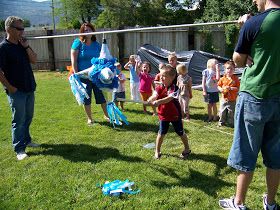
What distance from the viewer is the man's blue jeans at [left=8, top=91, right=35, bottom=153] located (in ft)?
15.3

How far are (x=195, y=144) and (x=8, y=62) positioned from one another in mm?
2906

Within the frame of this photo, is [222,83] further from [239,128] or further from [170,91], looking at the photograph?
[239,128]

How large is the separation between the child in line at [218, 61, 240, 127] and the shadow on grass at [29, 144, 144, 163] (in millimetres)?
2324

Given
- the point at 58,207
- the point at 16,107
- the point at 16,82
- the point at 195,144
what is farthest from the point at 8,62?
the point at 195,144

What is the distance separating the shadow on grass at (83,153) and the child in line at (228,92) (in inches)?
91.5

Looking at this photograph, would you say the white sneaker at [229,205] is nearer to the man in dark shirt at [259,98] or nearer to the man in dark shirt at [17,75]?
the man in dark shirt at [259,98]

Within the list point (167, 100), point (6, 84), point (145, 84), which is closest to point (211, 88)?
point (145, 84)

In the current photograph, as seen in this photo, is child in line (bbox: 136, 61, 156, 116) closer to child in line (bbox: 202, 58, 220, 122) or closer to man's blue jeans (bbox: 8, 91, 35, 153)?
child in line (bbox: 202, 58, 220, 122)

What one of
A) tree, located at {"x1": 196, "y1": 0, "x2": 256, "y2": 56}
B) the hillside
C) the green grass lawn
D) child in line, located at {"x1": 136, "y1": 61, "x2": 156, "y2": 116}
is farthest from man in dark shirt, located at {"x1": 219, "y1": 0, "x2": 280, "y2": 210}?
the hillside

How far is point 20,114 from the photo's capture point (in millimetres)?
4715

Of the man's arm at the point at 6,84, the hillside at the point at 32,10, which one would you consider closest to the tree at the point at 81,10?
the hillside at the point at 32,10

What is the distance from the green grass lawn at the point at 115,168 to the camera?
3.53 metres

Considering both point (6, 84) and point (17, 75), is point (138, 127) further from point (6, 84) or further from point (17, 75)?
point (6, 84)

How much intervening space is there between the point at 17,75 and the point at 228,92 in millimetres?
3550
